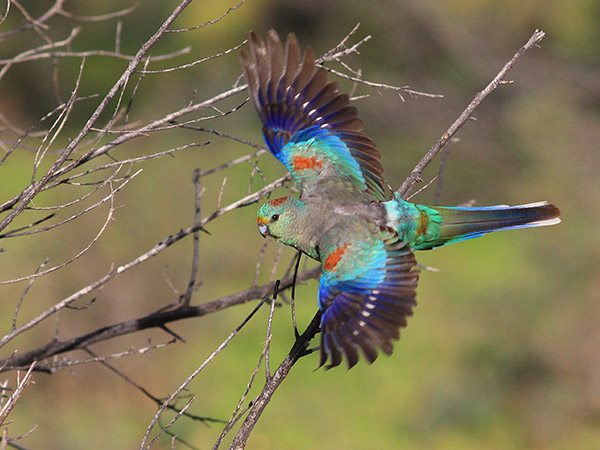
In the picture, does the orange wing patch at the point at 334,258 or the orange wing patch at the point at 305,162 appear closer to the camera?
the orange wing patch at the point at 334,258

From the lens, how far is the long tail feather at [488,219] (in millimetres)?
4180

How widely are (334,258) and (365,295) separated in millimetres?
300

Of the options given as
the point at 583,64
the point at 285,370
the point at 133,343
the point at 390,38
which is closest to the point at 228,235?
the point at 133,343

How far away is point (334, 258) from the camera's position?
3926mm

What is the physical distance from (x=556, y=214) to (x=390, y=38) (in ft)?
42.5

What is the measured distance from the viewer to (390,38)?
16.4 m

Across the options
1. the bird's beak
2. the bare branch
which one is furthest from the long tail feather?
the bird's beak

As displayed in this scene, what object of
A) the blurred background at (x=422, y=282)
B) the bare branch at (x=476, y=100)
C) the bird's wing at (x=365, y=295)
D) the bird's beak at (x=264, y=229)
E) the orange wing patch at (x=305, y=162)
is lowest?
the blurred background at (x=422, y=282)

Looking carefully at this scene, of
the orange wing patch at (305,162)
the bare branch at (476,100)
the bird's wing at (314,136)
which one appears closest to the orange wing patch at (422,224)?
the bird's wing at (314,136)

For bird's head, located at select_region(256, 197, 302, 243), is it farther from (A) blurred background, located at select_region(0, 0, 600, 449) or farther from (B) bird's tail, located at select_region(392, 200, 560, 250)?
(A) blurred background, located at select_region(0, 0, 600, 449)

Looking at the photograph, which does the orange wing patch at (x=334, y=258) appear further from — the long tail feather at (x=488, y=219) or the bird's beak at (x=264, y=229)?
the long tail feather at (x=488, y=219)

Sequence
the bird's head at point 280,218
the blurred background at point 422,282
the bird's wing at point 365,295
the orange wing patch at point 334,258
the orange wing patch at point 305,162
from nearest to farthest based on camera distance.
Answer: the bird's wing at point 365,295, the orange wing patch at point 334,258, the bird's head at point 280,218, the orange wing patch at point 305,162, the blurred background at point 422,282

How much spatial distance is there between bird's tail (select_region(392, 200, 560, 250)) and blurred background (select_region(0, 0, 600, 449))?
6.56ft

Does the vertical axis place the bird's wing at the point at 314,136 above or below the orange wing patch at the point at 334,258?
above
